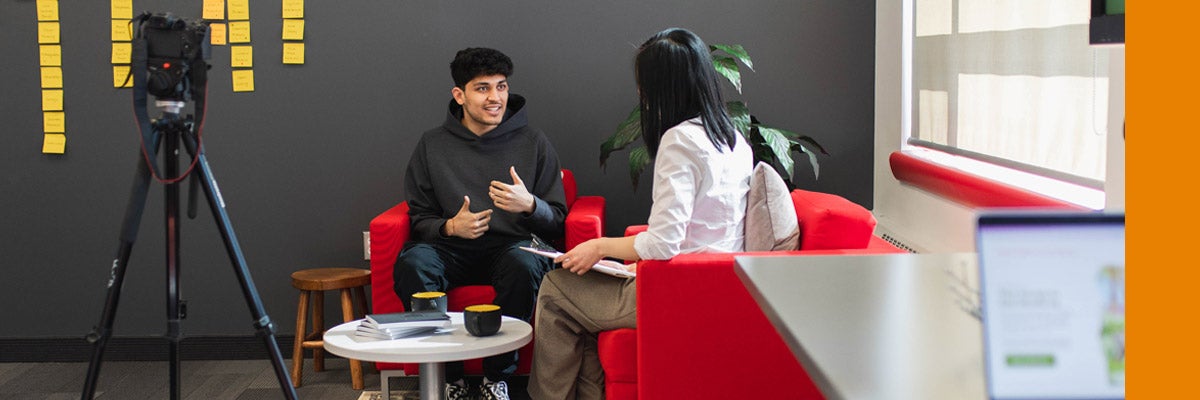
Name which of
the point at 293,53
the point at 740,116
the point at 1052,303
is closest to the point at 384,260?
the point at 293,53

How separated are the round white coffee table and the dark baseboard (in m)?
1.48

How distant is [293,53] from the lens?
14.2 ft

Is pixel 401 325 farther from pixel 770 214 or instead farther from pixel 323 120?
pixel 323 120

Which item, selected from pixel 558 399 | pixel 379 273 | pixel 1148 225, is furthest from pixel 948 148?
pixel 1148 225

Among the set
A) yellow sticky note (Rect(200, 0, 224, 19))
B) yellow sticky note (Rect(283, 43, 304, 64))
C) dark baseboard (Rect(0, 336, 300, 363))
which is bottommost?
dark baseboard (Rect(0, 336, 300, 363))

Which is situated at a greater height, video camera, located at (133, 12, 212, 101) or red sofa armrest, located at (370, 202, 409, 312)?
video camera, located at (133, 12, 212, 101)

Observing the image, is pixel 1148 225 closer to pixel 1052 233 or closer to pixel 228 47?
pixel 1052 233

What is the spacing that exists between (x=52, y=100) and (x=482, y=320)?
2360mm

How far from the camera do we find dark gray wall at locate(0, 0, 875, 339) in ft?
14.2

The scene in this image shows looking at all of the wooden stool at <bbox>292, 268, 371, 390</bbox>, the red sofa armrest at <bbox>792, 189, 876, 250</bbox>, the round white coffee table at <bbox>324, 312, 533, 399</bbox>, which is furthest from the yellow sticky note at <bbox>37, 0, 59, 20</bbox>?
the red sofa armrest at <bbox>792, 189, 876, 250</bbox>

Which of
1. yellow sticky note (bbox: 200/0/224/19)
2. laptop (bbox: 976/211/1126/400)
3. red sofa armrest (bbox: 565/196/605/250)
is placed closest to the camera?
laptop (bbox: 976/211/1126/400)

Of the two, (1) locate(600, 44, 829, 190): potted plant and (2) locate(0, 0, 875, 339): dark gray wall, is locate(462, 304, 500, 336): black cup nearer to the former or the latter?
(1) locate(600, 44, 829, 190): potted plant

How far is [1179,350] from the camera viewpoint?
2.07 ft

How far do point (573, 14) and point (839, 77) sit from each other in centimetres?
103
